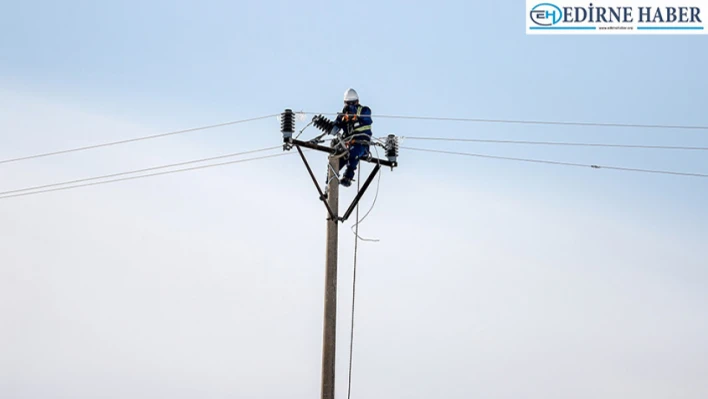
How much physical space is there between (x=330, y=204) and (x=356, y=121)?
1.81 m

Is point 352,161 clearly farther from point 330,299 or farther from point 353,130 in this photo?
point 330,299

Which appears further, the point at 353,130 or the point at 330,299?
the point at 353,130

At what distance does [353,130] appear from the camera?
18.1m

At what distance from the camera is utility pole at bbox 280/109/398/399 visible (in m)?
16.2

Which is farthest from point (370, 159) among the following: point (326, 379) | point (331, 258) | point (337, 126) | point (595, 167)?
point (595, 167)

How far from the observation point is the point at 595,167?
21297mm

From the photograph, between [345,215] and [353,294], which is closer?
[345,215]

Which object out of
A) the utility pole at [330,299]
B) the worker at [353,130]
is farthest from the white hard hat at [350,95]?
the utility pole at [330,299]

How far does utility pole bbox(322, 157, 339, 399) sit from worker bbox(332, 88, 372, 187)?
Answer: 589mm

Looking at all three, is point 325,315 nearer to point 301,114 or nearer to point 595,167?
point 301,114

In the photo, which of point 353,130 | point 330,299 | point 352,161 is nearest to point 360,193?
point 352,161

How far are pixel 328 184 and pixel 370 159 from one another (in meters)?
1.16

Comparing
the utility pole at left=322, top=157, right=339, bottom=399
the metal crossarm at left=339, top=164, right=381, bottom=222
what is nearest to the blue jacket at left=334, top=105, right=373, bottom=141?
the metal crossarm at left=339, top=164, right=381, bottom=222

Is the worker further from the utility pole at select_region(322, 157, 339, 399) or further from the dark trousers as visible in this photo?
the utility pole at select_region(322, 157, 339, 399)
